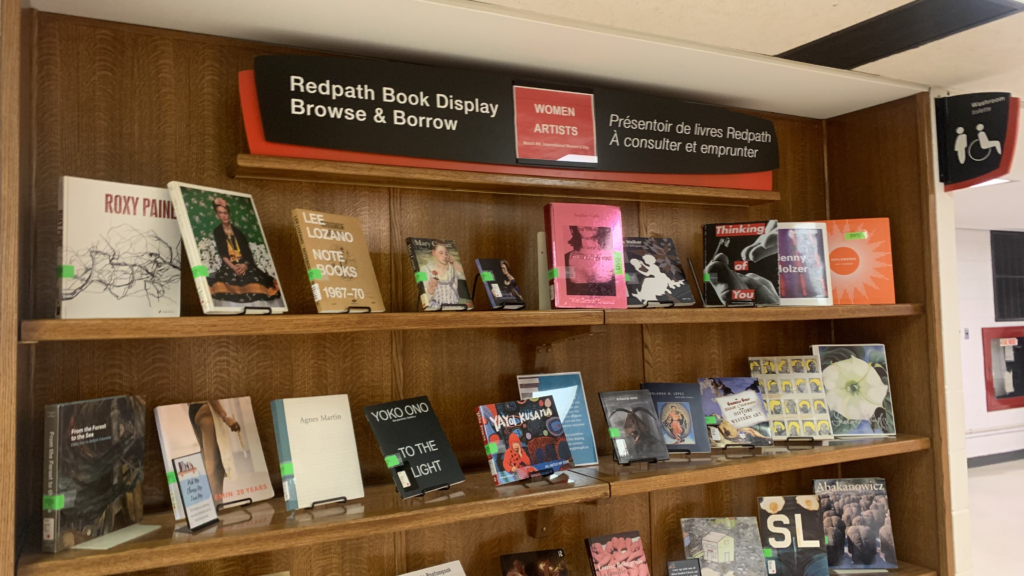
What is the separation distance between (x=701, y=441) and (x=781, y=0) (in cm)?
140

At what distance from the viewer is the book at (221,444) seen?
5.51ft

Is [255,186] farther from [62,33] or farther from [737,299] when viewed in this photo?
[737,299]

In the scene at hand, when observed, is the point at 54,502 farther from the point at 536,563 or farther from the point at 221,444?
the point at 536,563

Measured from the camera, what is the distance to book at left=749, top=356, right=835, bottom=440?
2.50 meters

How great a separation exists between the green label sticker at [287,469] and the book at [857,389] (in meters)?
1.93

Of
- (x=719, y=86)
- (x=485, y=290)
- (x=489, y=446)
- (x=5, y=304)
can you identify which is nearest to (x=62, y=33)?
(x=5, y=304)

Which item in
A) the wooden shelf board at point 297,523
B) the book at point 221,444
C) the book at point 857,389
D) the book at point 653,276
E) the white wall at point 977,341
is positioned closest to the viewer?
the wooden shelf board at point 297,523

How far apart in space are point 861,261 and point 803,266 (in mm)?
289

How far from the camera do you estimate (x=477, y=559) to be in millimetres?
2164

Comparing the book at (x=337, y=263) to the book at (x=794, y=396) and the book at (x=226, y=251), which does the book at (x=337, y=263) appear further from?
the book at (x=794, y=396)

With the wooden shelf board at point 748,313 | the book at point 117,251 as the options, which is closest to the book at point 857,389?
the wooden shelf board at point 748,313

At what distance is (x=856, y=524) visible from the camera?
2.53 metres

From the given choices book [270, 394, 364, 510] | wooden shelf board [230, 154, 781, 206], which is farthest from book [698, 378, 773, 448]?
book [270, 394, 364, 510]

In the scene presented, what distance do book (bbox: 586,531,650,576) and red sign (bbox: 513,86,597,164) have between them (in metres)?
1.24
